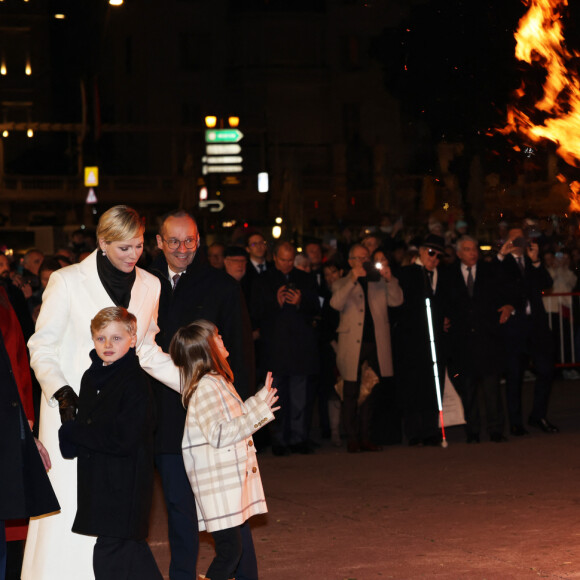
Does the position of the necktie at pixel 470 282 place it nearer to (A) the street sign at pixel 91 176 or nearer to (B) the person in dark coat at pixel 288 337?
(B) the person in dark coat at pixel 288 337

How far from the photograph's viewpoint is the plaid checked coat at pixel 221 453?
6246 millimetres

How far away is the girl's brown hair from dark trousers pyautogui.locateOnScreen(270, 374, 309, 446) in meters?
5.96

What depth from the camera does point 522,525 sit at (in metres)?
8.69

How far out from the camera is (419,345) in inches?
505

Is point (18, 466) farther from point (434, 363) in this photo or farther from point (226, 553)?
point (434, 363)

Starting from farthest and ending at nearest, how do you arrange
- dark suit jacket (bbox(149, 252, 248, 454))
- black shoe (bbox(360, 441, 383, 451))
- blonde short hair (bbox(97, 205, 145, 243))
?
black shoe (bbox(360, 441, 383, 451)) → dark suit jacket (bbox(149, 252, 248, 454)) → blonde short hair (bbox(97, 205, 145, 243))

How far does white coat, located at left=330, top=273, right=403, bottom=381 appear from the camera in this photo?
1245cm

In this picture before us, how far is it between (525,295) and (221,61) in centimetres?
5461

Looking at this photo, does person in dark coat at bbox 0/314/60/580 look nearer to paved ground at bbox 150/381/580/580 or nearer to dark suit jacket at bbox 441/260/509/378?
paved ground at bbox 150/381/580/580

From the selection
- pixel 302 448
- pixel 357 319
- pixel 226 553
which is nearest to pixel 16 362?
pixel 226 553

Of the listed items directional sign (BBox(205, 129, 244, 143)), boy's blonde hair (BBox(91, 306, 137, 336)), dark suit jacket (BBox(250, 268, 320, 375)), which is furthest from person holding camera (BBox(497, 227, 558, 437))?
directional sign (BBox(205, 129, 244, 143))

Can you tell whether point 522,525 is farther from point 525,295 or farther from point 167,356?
point 525,295

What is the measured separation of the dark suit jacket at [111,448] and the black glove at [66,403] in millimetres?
30

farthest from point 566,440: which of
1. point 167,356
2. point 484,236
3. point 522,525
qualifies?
point 484,236
